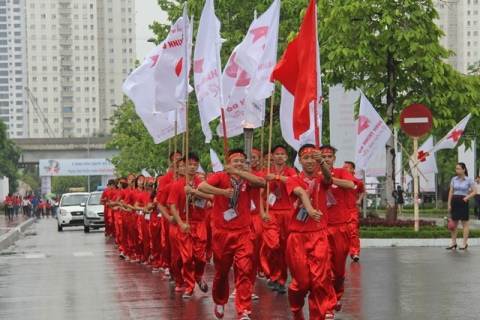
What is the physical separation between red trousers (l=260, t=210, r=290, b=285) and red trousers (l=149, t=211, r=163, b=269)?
142 inches

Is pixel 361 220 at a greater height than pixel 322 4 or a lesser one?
lesser

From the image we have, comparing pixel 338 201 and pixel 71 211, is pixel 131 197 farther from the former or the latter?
pixel 71 211

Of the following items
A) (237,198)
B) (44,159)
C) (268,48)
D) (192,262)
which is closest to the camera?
(237,198)

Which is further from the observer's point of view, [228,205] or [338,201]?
[338,201]

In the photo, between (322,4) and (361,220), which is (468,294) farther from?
(322,4)

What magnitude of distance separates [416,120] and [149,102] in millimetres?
6450

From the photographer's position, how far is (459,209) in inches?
909

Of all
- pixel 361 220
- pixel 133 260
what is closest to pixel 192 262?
pixel 133 260

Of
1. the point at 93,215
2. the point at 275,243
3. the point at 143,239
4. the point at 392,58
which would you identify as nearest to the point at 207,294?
the point at 275,243

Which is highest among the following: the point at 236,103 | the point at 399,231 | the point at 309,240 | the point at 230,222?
the point at 236,103

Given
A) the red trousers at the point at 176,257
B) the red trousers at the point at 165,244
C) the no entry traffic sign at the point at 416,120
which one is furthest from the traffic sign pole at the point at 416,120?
the red trousers at the point at 176,257

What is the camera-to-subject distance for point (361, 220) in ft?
92.7

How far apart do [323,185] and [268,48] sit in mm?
5367

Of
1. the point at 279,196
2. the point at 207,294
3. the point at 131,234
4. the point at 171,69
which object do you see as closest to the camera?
the point at 207,294
